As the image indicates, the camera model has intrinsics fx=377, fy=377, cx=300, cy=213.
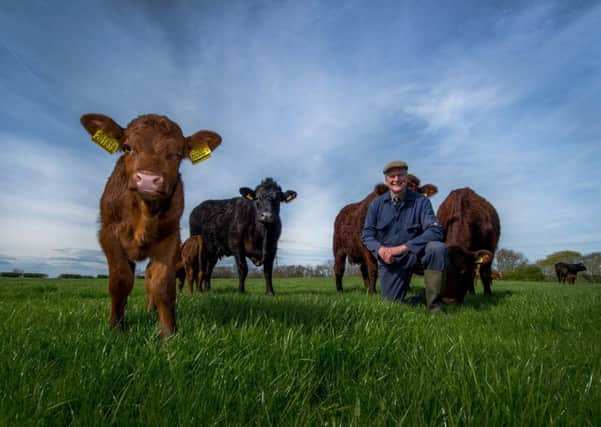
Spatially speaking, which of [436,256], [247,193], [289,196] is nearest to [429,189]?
[436,256]

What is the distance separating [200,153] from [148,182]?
1106 mm

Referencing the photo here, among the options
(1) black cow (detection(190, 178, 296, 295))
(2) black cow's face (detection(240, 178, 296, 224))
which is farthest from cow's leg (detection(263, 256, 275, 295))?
(2) black cow's face (detection(240, 178, 296, 224))

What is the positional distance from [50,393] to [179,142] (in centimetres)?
202

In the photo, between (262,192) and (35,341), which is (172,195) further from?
(262,192)

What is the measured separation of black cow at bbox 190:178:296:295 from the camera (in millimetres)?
9148

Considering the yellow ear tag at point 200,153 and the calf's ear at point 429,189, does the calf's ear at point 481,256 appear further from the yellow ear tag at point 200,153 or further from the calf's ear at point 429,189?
the yellow ear tag at point 200,153

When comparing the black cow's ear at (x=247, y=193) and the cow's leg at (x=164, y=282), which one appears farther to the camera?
the black cow's ear at (x=247, y=193)

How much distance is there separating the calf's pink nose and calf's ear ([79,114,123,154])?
919 millimetres

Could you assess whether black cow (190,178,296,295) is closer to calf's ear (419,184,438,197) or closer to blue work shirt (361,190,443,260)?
blue work shirt (361,190,443,260)

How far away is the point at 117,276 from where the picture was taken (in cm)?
316

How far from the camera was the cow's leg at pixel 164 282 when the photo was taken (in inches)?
117

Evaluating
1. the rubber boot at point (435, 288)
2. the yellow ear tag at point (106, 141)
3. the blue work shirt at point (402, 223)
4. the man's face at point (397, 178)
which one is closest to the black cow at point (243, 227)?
the blue work shirt at point (402, 223)

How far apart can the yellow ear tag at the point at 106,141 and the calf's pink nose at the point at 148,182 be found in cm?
104

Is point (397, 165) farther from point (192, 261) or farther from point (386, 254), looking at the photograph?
point (192, 261)
